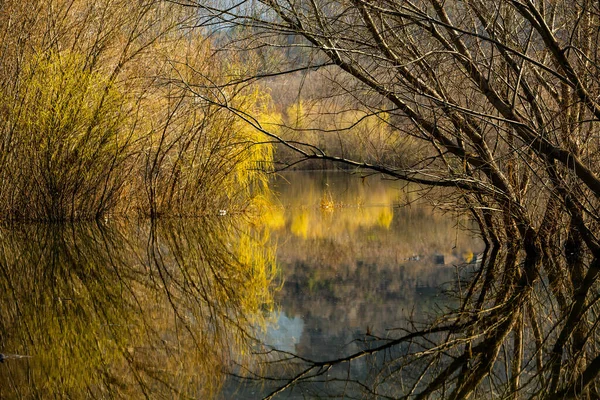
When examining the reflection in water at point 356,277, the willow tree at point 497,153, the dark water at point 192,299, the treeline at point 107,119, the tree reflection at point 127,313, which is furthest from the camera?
the treeline at point 107,119

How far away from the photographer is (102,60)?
9664mm

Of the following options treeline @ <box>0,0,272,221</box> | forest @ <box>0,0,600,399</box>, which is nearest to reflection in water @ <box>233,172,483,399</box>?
forest @ <box>0,0,600,399</box>

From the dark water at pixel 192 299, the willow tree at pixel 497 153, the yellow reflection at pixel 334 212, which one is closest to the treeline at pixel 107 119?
the dark water at pixel 192 299

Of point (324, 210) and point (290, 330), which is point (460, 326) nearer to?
point (290, 330)

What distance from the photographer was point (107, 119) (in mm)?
9586

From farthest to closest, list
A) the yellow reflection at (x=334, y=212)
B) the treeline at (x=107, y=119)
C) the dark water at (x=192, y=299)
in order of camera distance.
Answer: the yellow reflection at (x=334, y=212) → the treeline at (x=107, y=119) → the dark water at (x=192, y=299)

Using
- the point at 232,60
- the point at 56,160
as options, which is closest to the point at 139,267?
the point at 56,160

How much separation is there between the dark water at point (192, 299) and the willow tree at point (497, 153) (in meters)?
0.33

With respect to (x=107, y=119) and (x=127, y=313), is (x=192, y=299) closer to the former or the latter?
(x=127, y=313)

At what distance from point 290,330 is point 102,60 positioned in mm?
6725

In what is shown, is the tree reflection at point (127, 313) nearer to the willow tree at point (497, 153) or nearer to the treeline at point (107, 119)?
the willow tree at point (497, 153)

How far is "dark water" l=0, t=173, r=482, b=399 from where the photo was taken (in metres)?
3.00

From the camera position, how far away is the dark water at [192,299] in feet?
9.86

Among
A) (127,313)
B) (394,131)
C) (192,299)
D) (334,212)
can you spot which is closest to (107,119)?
(394,131)
